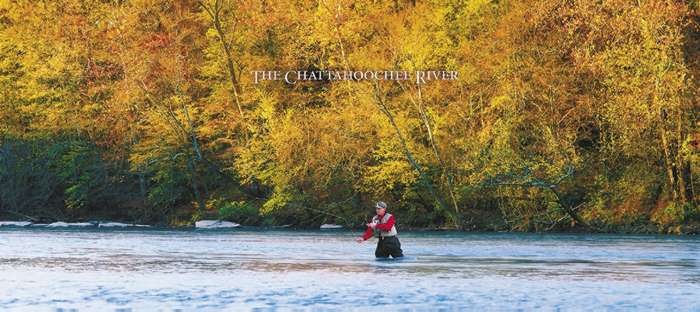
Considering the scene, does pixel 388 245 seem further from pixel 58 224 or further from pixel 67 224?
pixel 58 224

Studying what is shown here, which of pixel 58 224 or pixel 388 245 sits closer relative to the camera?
pixel 388 245

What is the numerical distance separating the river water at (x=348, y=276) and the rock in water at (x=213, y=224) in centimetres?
1877

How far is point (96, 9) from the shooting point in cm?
7131

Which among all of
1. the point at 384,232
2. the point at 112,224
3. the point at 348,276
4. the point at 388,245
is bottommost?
the point at 348,276

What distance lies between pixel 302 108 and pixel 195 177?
7.49m

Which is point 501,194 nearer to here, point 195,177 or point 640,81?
point 640,81

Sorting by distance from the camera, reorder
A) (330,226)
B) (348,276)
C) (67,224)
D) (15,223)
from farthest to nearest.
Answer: (67,224) → (15,223) → (330,226) → (348,276)

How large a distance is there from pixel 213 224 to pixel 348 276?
122 feet

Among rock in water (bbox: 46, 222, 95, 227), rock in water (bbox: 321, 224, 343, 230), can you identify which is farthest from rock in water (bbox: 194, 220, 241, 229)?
rock in water (bbox: 46, 222, 95, 227)

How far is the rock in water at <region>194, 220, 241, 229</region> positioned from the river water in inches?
739

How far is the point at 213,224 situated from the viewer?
62.3m

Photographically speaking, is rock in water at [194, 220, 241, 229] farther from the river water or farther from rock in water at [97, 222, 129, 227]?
the river water

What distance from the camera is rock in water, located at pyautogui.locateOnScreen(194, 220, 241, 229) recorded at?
6154 centimetres

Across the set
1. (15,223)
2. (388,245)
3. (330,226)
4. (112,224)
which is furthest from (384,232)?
(15,223)
